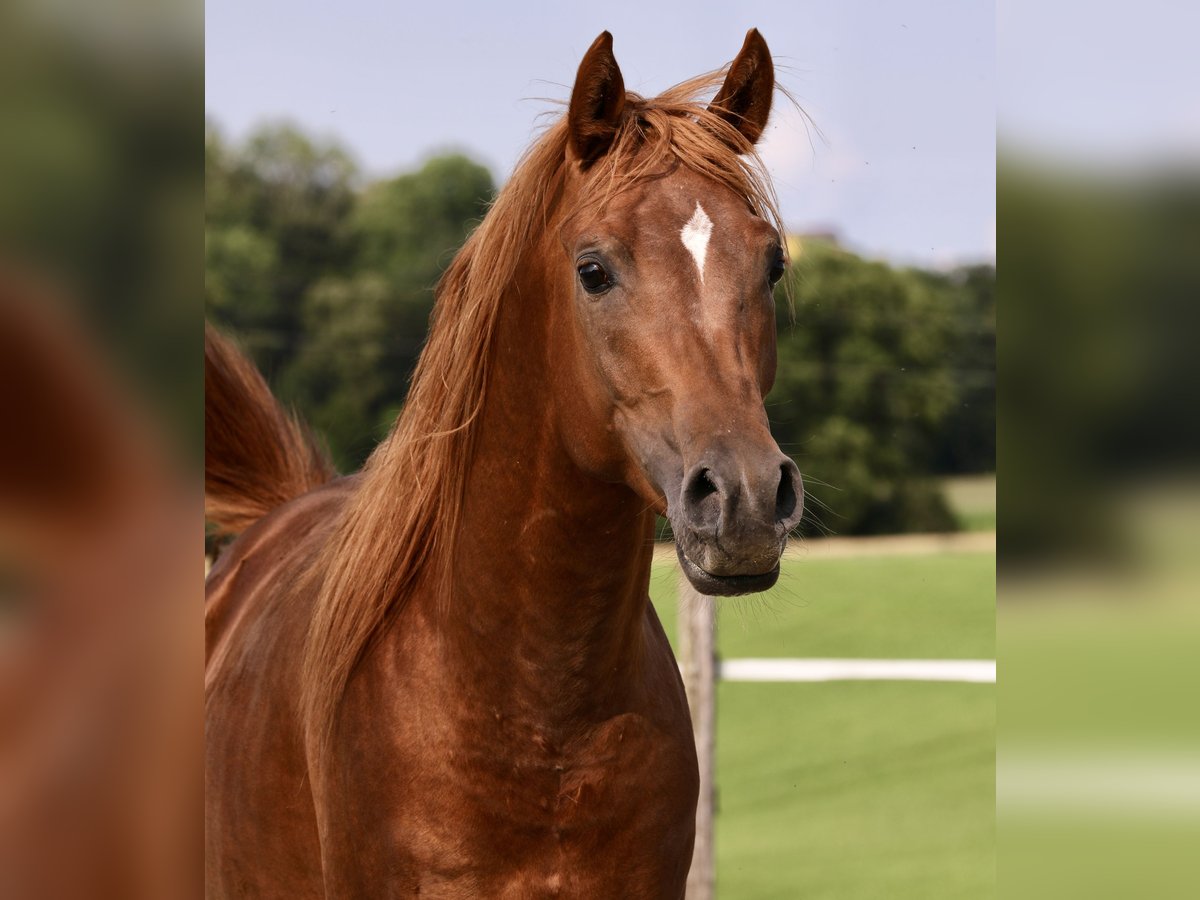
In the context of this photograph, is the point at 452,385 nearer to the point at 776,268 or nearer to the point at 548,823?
the point at 776,268

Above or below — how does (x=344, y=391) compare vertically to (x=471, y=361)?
below

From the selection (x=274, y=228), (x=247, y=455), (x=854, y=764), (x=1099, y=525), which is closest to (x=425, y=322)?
(x=274, y=228)

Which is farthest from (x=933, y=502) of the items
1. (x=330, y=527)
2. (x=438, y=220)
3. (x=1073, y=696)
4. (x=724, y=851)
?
(x=1073, y=696)

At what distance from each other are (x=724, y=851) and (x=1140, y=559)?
7.59m

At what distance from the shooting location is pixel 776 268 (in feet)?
6.47

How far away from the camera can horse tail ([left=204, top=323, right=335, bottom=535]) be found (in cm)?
416

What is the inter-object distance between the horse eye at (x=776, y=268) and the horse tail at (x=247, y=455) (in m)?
2.58

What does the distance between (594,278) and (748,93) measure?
57 cm

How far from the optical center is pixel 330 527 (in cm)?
294

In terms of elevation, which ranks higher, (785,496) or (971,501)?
(785,496)

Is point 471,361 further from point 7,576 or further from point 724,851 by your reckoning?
point 724,851

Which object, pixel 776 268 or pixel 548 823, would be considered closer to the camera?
pixel 776 268

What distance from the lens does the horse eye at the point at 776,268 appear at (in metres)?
1.95

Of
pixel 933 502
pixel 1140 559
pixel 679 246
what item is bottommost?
pixel 933 502
